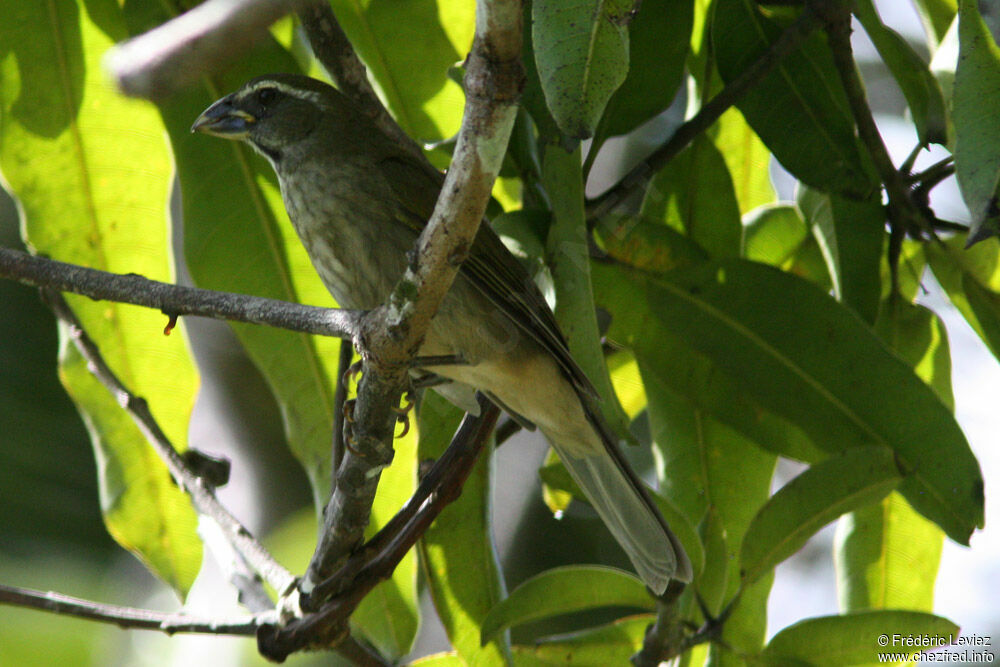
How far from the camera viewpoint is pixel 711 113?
2371 mm

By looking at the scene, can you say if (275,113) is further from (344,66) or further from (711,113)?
(711,113)

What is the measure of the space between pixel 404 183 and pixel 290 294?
0.45 metres

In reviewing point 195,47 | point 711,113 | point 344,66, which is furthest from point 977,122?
point 195,47

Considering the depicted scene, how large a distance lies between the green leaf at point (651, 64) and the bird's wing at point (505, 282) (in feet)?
1.23

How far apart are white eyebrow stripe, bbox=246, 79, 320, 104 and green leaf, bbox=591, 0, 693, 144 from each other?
797mm

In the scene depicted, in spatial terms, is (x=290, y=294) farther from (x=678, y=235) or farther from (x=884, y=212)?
(x=884, y=212)

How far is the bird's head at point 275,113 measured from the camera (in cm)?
253

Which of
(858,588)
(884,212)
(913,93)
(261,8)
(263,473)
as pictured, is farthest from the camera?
(263,473)

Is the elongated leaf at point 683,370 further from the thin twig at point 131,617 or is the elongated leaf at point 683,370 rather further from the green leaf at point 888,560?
the thin twig at point 131,617

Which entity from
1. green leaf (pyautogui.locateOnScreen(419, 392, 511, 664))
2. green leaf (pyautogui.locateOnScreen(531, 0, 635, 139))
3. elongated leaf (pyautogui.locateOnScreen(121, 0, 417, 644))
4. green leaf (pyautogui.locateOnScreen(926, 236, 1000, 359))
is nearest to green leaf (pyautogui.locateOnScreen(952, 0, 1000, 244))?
green leaf (pyautogui.locateOnScreen(531, 0, 635, 139))

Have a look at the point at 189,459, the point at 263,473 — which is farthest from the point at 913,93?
the point at 263,473

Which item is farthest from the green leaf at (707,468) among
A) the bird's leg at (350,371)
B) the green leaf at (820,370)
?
the bird's leg at (350,371)

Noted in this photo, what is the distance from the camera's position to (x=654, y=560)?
2.30 m

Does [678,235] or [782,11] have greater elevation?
[782,11]
